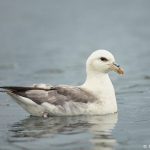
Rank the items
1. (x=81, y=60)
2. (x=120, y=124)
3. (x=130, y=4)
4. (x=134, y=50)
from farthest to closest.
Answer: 1. (x=130, y=4)
2. (x=134, y=50)
3. (x=81, y=60)
4. (x=120, y=124)

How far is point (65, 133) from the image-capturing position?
1406 cm

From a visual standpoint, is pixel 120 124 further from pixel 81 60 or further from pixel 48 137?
pixel 81 60

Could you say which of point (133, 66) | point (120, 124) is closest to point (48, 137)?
point (120, 124)

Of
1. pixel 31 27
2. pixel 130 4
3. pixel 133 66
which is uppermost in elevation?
pixel 130 4

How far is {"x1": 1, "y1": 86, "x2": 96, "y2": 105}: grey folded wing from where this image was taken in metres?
15.9

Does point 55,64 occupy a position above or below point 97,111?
above

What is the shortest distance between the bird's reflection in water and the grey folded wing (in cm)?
39

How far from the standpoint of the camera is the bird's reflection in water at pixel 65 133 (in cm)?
1311

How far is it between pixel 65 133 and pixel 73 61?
1173cm

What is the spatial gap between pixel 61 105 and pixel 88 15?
77.0 ft

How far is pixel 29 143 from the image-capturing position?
13211 mm

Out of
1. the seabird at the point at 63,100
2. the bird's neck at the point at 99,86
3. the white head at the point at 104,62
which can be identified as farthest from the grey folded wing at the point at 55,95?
the white head at the point at 104,62

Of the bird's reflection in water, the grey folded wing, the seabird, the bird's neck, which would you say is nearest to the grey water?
the bird's reflection in water

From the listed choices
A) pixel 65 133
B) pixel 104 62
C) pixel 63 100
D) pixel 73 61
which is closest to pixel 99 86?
pixel 104 62
